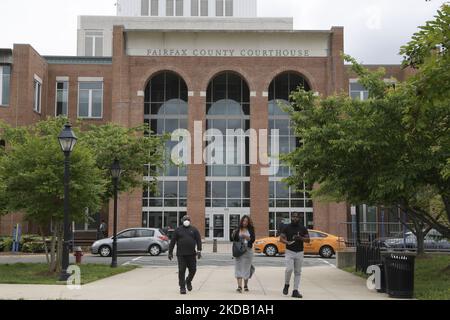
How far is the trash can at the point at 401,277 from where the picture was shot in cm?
1269

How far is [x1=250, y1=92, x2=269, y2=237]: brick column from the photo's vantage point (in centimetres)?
4150

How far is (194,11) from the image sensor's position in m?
63.5

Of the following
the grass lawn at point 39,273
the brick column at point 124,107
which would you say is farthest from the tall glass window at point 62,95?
the grass lawn at point 39,273

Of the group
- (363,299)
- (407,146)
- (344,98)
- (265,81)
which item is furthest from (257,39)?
(363,299)

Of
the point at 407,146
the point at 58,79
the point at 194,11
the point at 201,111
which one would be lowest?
the point at 407,146

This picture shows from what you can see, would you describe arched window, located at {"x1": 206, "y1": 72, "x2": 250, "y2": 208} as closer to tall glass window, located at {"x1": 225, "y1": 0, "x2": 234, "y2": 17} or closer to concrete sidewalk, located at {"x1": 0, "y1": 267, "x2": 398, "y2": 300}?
tall glass window, located at {"x1": 225, "y1": 0, "x2": 234, "y2": 17}

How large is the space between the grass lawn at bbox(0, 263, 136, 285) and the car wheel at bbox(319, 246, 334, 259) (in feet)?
37.2

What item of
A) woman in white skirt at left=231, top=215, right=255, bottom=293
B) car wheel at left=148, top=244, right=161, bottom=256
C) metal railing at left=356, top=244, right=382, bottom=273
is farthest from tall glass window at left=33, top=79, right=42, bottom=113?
woman in white skirt at left=231, top=215, right=255, bottom=293

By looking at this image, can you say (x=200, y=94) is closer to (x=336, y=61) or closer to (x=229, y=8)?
(x=336, y=61)

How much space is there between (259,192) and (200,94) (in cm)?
834

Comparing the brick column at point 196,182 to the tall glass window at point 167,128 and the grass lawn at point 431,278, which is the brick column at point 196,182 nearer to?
the tall glass window at point 167,128

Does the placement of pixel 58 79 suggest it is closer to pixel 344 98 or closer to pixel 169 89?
pixel 169 89

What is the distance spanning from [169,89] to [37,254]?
701 inches

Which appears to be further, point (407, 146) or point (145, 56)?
point (145, 56)
